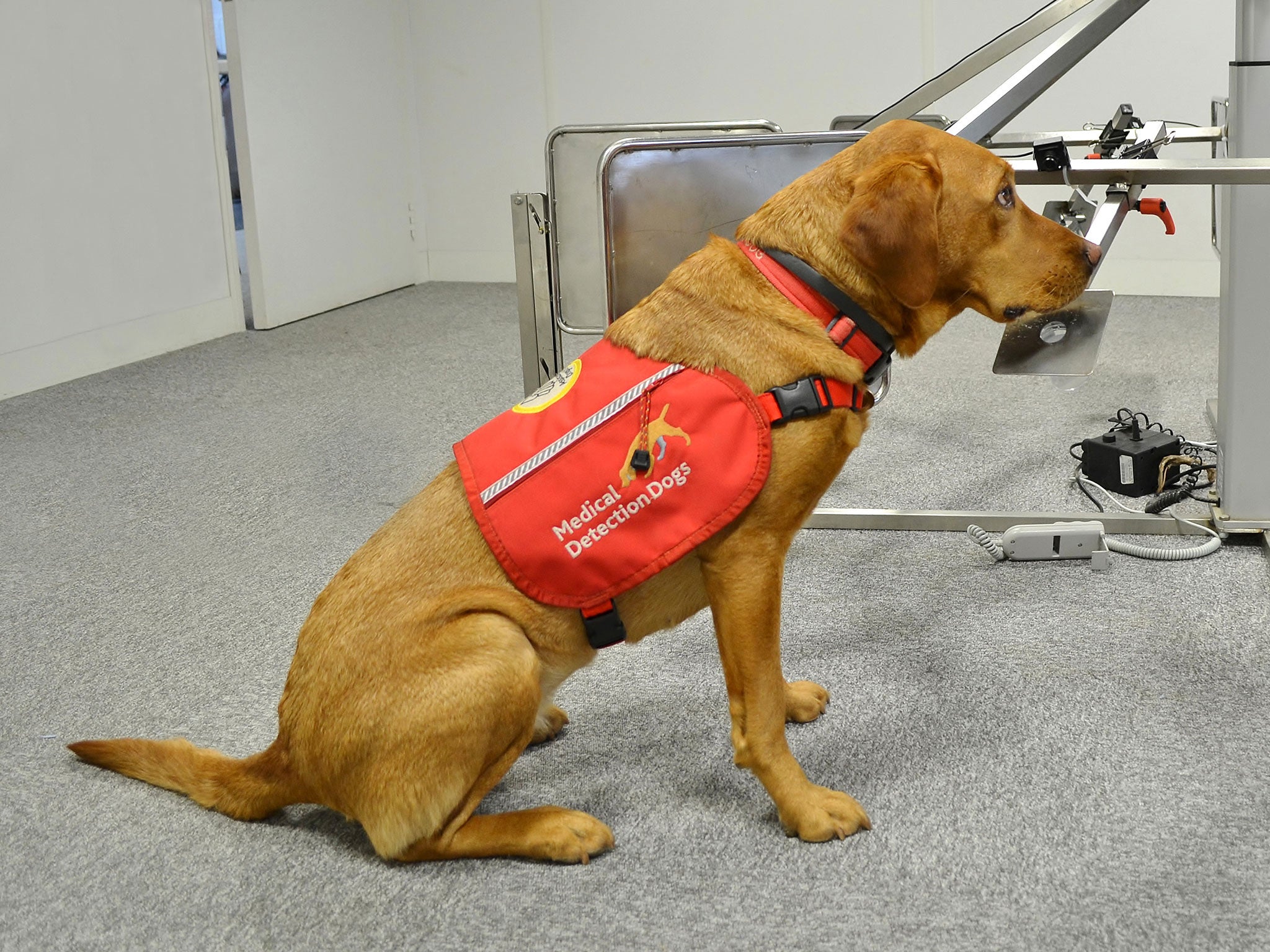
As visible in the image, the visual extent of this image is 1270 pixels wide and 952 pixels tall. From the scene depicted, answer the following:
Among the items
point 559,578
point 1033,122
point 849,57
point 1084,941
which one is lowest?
point 1084,941

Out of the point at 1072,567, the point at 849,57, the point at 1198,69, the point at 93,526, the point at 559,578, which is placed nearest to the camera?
the point at 559,578

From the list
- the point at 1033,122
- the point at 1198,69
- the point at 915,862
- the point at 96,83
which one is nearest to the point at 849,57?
the point at 1033,122

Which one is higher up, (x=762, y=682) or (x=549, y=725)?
(x=762, y=682)

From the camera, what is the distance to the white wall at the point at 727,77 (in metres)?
6.65

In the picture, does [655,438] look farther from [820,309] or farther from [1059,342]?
[1059,342]

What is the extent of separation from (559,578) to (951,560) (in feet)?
5.28

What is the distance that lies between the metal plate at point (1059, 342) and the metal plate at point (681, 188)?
0.65m

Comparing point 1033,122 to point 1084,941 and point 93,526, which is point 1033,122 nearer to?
point 93,526

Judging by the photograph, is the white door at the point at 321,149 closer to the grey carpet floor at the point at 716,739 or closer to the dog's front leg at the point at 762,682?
the grey carpet floor at the point at 716,739

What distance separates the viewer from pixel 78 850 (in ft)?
6.48

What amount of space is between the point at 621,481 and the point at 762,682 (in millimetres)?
388

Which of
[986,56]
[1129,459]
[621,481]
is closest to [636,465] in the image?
[621,481]

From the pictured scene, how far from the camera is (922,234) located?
1.75 m

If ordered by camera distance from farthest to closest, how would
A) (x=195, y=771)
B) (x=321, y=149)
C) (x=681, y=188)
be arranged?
(x=321, y=149)
(x=681, y=188)
(x=195, y=771)
